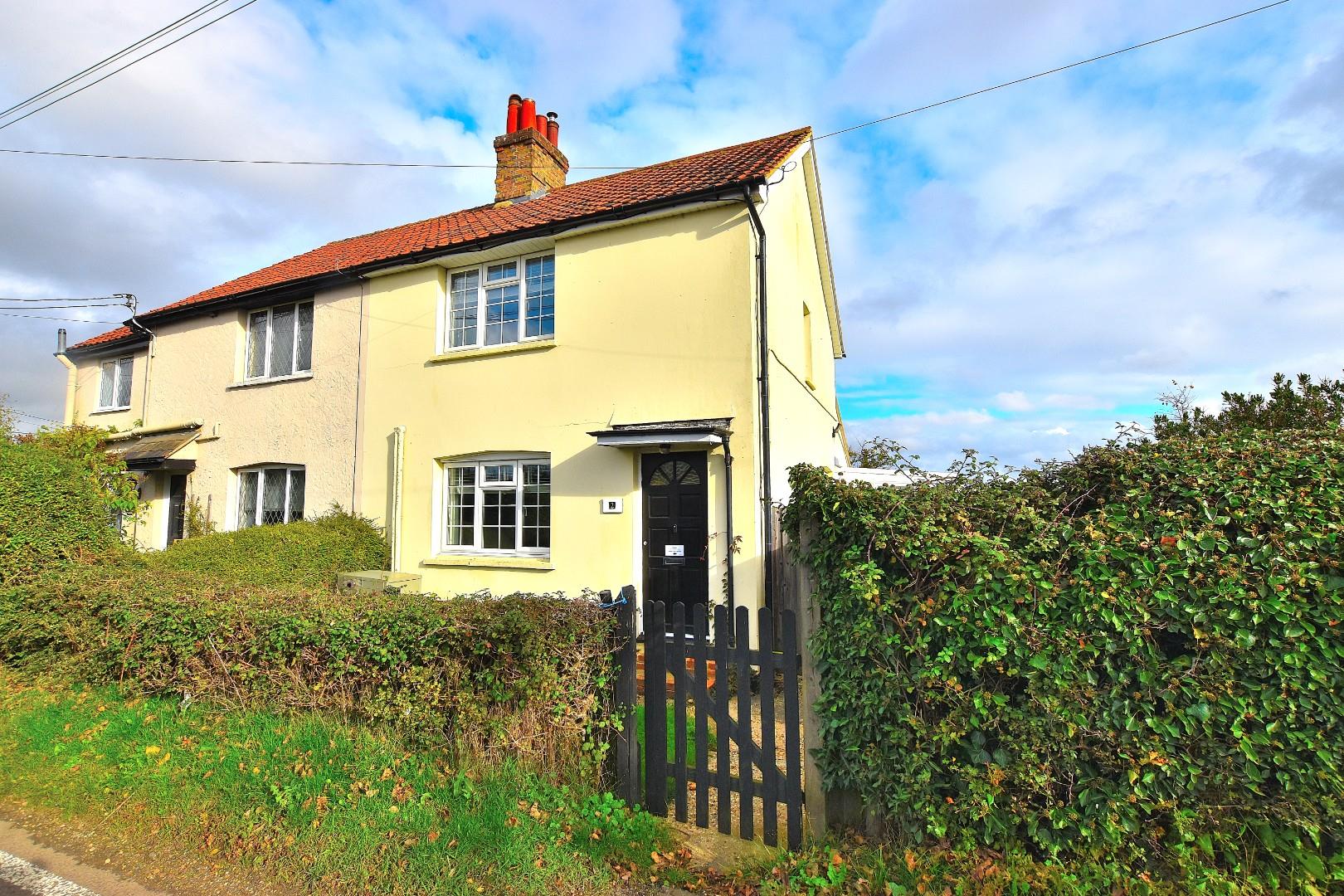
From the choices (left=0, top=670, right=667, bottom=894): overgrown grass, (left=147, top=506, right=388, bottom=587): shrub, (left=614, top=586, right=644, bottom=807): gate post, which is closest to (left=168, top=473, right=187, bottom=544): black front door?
(left=147, top=506, right=388, bottom=587): shrub

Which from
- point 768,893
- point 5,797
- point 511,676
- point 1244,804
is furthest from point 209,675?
point 1244,804

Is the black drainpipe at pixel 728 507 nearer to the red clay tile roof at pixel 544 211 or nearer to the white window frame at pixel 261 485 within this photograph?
the red clay tile roof at pixel 544 211

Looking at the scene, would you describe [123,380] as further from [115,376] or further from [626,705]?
[626,705]

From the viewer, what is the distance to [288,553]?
10008mm

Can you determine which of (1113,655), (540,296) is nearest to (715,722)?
(1113,655)

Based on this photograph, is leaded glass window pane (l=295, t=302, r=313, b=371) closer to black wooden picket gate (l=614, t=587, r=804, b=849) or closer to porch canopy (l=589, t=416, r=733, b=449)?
porch canopy (l=589, t=416, r=733, b=449)

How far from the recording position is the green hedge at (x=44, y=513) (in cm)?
697

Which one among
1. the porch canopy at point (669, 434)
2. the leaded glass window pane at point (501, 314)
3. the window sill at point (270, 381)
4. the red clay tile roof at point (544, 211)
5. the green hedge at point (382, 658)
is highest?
the red clay tile roof at point (544, 211)

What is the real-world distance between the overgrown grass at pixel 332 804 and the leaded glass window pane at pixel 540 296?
6.81 m

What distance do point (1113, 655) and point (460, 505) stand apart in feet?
30.9

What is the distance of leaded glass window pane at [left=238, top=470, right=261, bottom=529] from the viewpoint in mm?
12922

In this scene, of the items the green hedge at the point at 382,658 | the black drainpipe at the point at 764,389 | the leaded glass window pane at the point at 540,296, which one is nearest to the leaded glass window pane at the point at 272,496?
the leaded glass window pane at the point at 540,296

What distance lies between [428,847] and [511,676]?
0.97m

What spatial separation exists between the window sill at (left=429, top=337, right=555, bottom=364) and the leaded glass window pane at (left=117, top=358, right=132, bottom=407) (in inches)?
407
